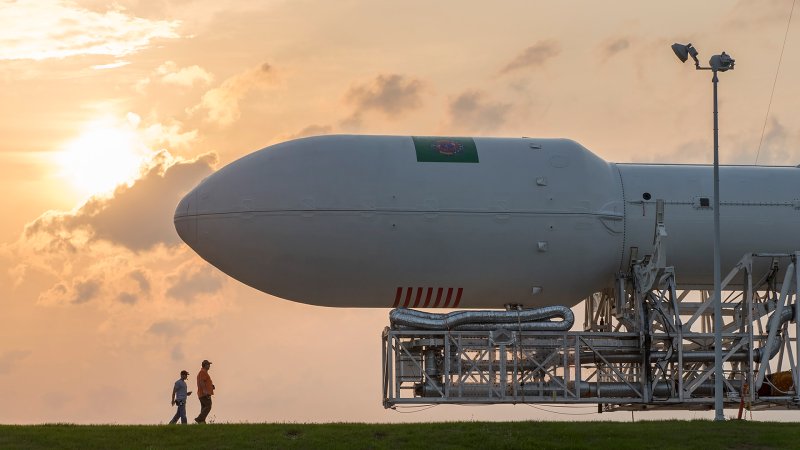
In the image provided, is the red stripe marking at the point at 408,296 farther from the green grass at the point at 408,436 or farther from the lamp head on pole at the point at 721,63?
the lamp head on pole at the point at 721,63

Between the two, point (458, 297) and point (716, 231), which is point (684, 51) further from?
point (458, 297)

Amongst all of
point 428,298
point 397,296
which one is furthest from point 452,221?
point 397,296

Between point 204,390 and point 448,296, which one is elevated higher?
point 448,296

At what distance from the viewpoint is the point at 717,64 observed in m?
34.3

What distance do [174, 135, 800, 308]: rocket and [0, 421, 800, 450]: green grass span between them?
4.64 meters

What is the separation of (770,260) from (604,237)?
446 cm

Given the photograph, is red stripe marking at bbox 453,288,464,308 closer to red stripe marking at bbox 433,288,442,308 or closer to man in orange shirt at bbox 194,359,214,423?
red stripe marking at bbox 433,288,442,308

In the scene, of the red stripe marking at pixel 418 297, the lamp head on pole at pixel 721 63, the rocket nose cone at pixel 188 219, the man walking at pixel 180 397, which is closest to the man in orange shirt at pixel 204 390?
the man walking at pixel 180 397

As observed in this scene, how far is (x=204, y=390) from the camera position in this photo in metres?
33.6

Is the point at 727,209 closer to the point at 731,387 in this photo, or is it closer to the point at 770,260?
the point at 770,260

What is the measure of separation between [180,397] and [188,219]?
4384mm

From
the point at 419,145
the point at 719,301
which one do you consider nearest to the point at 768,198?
the point at 719,301

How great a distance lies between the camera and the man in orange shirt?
33.5 meters

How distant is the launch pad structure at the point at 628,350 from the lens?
113ft
